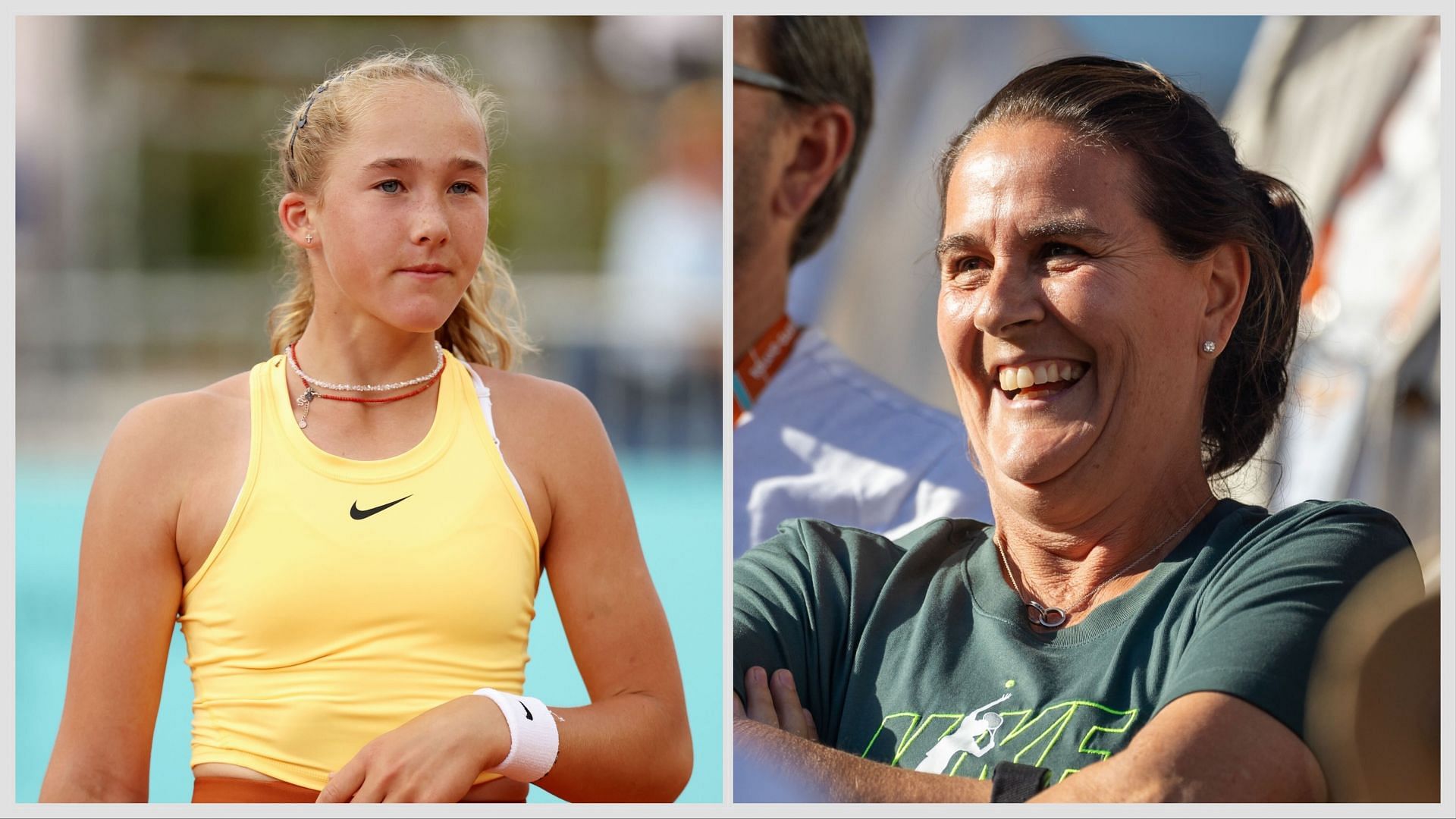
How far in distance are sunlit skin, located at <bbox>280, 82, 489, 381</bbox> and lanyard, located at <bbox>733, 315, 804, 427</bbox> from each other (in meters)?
0.82

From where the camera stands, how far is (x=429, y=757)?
6.32 ft

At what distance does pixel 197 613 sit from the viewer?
2002 millimetres

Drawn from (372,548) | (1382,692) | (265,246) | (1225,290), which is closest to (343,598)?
(372,548)

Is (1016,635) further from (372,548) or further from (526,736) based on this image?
(372,548)

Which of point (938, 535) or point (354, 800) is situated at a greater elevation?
point (938, 535)

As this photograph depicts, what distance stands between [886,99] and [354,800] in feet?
4.96

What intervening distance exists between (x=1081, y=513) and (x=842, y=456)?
0.52 meters

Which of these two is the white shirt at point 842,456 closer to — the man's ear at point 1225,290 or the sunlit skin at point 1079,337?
the sunlit skin at point 1079,337

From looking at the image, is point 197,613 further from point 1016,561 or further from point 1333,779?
point 1333,779

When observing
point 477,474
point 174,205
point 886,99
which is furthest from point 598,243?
point 477,474

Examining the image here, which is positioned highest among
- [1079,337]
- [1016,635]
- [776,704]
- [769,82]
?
[769,82]

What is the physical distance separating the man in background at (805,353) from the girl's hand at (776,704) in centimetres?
29

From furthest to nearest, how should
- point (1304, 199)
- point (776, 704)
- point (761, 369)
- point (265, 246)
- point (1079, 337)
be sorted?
1. point (265, 246)
2. point (761, 369)
3. point (1304, 199)
4. point (776, 704)
5. point (1079, 337)

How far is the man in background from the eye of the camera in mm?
2586
